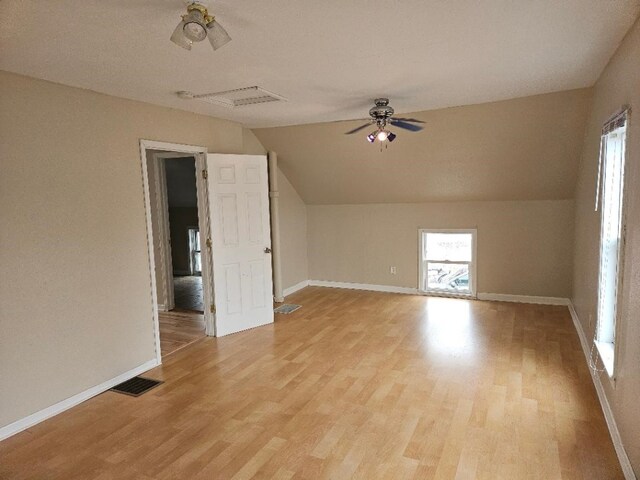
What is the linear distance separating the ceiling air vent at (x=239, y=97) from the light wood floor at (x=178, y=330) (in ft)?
8.61

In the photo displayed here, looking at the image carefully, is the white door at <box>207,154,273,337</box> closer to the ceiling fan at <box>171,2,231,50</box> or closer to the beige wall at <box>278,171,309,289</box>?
the beige wall at <box>278,171,309,289</box>

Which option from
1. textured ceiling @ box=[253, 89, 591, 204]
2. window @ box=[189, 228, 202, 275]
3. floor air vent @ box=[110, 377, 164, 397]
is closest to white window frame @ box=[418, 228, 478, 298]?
textured ceiling @ box=[253, 89, 591, 204]

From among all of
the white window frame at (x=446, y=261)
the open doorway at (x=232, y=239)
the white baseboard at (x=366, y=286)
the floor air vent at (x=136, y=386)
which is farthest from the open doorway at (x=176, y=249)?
the white window frame at (x=446, y=261)

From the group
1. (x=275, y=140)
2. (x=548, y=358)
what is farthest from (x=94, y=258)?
(x=548, y=358)

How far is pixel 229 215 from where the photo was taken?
4746 mm

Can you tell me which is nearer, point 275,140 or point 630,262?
point 630,262

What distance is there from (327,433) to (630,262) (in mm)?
2167

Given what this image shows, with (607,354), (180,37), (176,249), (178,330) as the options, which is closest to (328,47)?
(180,37)

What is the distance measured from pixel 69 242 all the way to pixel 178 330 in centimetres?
211

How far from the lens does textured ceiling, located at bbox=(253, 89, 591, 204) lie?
4.40 m

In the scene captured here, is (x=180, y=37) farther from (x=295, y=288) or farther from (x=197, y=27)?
(x=295, y=288)

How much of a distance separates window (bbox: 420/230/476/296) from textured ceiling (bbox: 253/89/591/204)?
591 millimetres

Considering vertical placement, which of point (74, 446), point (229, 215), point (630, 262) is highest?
point (229, 215)

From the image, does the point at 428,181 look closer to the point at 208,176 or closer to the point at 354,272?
the point at 354,272
